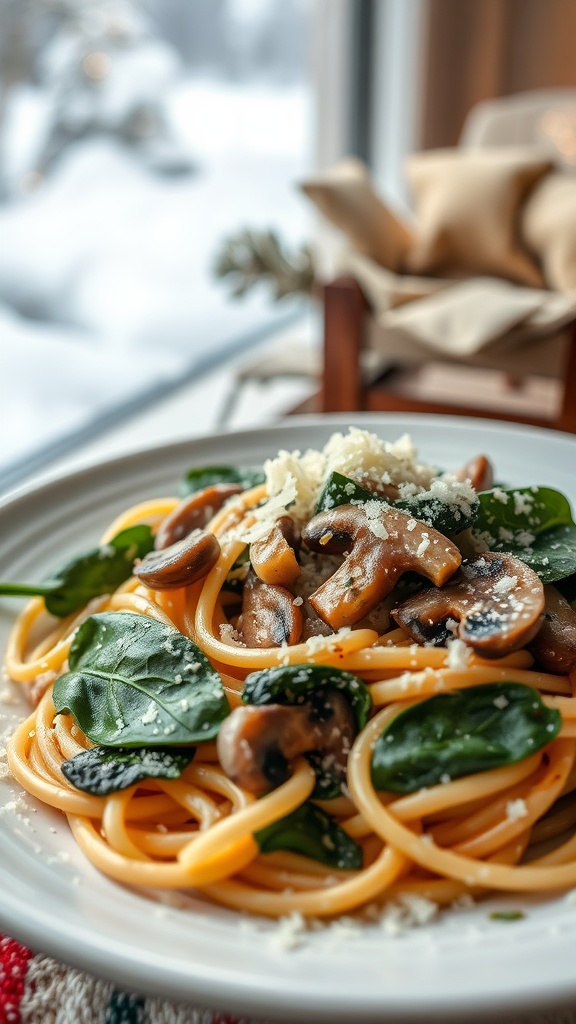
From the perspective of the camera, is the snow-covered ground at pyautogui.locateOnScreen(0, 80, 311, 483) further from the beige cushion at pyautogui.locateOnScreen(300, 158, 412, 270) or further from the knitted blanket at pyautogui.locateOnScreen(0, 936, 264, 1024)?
the knitted blanket at pyautogui.locateOnScreen(0, 936, 264, 1024)

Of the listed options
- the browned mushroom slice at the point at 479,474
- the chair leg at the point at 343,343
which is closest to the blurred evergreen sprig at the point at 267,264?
the chair leg at the point at 343,343

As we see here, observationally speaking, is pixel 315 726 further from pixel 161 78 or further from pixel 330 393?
pixel 161 78

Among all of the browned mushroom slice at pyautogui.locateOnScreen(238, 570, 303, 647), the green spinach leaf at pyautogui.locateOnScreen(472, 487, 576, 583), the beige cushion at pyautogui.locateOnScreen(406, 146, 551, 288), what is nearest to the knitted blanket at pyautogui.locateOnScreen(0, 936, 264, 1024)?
the browned mushroom slice at pyautogui.locateOnScreen(238, 570, 303, 647)

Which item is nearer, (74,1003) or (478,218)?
(74,1003)

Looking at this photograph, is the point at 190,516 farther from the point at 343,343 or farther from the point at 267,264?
the point at 267,264

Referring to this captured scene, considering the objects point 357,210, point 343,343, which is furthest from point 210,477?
point 357,210

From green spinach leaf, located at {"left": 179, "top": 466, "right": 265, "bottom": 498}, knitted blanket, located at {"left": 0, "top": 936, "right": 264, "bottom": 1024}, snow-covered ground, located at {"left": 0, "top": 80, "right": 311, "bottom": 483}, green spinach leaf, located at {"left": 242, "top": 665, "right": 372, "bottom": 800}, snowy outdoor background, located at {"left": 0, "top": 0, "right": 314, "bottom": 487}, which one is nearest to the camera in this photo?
knitted blanket, located at {"left": 0, "top": 936, "right": 264, "bottom": 1024}
